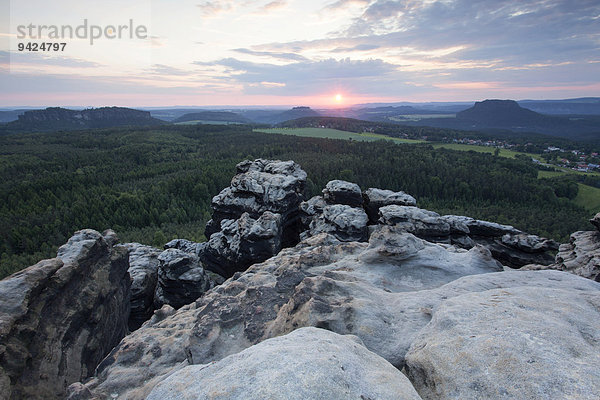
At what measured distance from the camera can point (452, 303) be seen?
419 inches

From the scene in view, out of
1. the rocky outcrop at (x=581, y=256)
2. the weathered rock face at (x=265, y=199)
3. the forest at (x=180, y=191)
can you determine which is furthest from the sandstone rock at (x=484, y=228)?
the forest at (x=180, y=191)

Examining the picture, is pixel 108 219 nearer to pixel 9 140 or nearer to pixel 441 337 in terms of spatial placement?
pixel 441 337

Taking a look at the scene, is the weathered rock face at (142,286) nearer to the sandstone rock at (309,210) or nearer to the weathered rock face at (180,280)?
the weathered rock face at (180,280)

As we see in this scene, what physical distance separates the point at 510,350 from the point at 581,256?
65.8 feet

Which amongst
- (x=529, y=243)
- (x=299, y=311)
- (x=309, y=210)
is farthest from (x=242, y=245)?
(x=529, y=243)

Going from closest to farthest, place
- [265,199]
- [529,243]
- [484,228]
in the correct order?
[529,243]
[484,228]
[265,199]

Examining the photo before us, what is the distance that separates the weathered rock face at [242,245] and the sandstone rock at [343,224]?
480cm

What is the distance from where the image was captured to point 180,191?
89.8 meters

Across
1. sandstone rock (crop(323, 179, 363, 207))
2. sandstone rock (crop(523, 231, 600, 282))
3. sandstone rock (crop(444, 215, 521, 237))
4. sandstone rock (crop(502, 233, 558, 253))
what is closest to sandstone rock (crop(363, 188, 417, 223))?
sandstone rock (crop(323, 179, 363, 207))

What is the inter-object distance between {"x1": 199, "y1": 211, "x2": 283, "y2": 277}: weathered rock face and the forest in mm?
29374

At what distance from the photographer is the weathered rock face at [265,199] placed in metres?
32.3

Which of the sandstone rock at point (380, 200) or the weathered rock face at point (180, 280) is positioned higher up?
the sandstone rock at point (380, 200)

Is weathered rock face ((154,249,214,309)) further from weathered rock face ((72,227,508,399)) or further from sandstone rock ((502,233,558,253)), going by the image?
sandstone rock ((502,233,558,253))

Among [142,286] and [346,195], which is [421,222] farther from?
[142,286]
